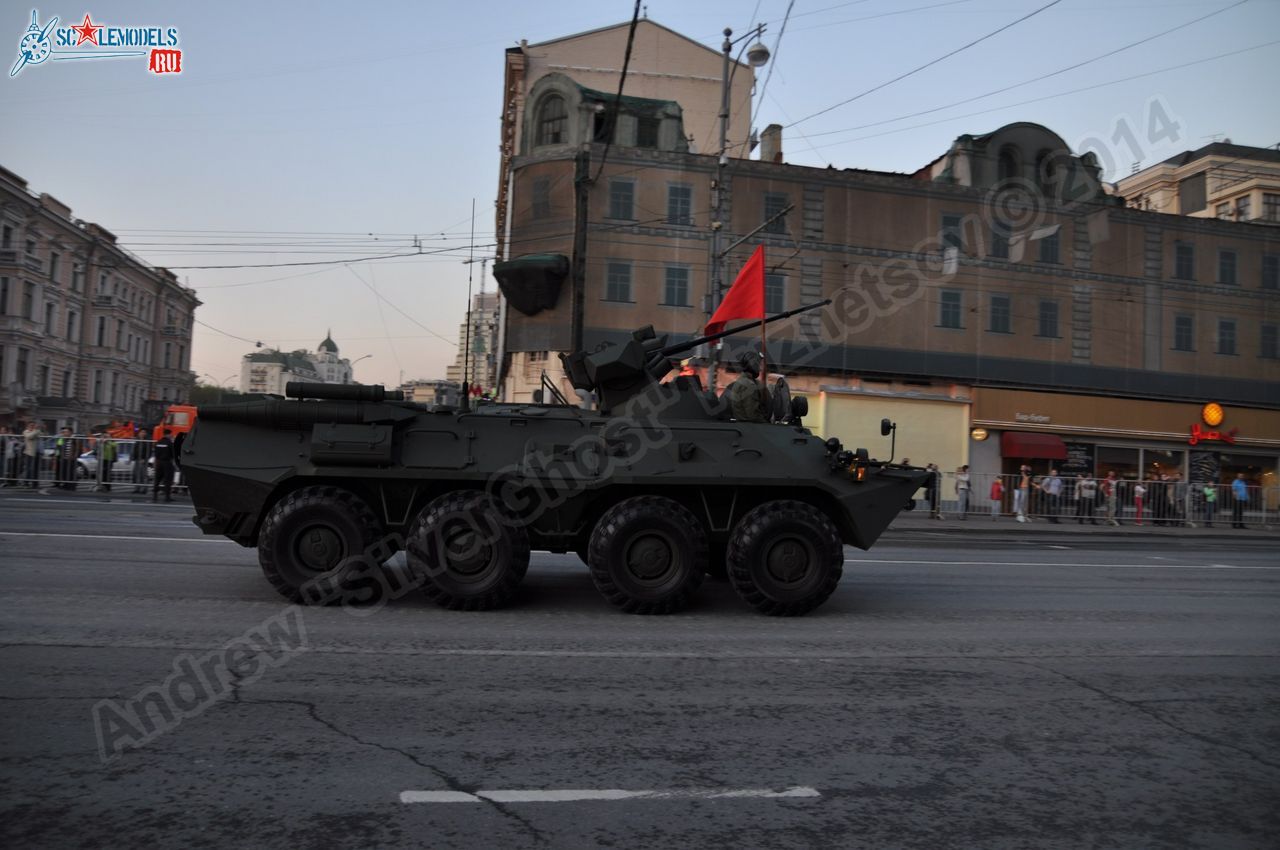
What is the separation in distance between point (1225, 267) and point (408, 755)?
40.5 m

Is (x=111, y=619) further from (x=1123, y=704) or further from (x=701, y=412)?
(x=1123, y=704)

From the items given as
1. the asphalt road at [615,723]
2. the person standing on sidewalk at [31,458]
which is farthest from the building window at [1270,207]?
the person standing on sidewalk at [31,458]

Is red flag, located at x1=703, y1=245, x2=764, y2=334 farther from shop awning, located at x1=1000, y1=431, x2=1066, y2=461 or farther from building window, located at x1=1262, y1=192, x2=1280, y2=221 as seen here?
building window, located at x1=1262, y1=192, x2=1280, y2=221

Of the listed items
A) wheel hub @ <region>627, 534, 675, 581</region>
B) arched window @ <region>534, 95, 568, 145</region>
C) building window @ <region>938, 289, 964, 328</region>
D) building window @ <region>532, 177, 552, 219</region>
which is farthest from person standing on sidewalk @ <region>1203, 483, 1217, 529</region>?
arched window @ <region>534, 95, 568, 145</region>

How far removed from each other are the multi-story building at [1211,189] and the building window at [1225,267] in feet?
6.42

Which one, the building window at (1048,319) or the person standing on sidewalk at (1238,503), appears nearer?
the person standing on sidewalk at (1238,503)

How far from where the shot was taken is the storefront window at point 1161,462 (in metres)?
31.8

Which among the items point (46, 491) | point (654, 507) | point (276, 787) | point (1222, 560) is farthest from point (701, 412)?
point (46, 491)

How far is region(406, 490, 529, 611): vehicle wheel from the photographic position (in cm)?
672

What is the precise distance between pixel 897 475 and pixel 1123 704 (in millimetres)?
2645

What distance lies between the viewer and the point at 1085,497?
22703 mm

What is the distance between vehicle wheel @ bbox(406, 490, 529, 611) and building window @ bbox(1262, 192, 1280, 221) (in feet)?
140

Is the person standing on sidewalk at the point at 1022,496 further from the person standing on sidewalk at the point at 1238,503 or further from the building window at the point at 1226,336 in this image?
the building window at the point at 1226,336

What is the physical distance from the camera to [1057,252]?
110 feet
